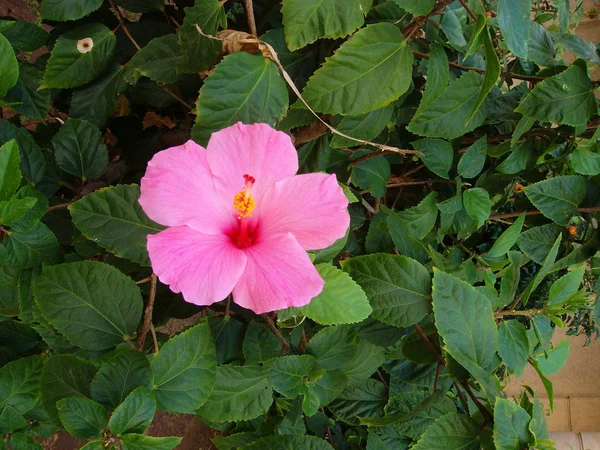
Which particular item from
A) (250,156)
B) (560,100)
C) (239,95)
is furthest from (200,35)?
(560,100)

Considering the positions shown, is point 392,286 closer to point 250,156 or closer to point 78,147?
point 250,156

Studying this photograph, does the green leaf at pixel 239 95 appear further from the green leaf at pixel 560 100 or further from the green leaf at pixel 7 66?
the green leaf at pixel 560 100

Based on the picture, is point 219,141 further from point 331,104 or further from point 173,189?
point 331,104

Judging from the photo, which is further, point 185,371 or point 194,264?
point 185,371

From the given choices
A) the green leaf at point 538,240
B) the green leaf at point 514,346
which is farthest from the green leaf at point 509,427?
the green leaf at point 538,240

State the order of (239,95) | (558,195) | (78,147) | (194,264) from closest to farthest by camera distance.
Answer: (194,264) < (239,95) < (78,147) < (558,195)

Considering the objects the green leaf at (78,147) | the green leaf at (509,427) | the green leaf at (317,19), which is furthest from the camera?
the green leaf at (78,147)
